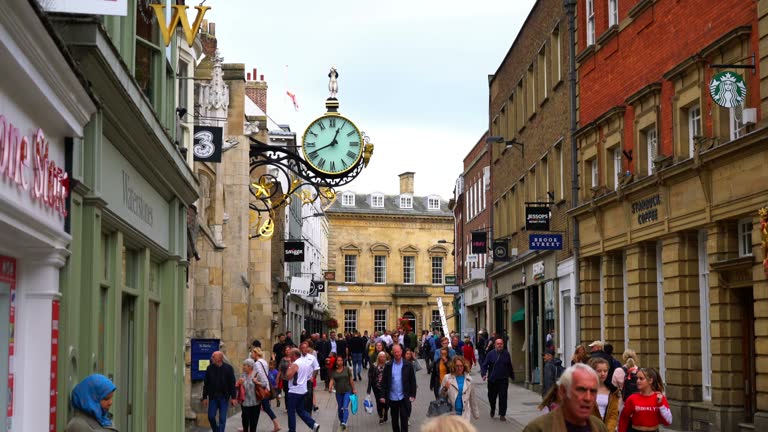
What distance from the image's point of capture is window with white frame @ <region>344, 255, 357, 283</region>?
339 ft

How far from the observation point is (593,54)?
1188 inches

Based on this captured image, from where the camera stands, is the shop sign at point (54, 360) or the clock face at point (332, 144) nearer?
the shop sign at point (54, 360)

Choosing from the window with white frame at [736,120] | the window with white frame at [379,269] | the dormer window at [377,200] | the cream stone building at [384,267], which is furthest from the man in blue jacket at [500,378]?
the dormer window at [377,200]

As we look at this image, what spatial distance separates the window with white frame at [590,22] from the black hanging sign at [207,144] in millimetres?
11405

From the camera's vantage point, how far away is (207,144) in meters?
23.4

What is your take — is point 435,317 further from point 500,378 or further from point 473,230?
point 500,378

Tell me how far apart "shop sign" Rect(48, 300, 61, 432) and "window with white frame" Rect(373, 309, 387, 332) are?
94.7 meters

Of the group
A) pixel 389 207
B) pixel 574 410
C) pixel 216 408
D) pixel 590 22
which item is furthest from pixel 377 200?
pixel 574 410

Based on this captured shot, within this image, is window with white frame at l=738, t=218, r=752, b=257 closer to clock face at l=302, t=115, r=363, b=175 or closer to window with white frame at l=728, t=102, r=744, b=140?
window with white frame at l=728, t=102, r=744, b=140

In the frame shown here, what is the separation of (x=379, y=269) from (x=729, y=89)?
86.4 m

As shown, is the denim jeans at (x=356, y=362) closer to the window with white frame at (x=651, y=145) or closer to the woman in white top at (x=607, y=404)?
the window with white frame at (x=651, y=145)

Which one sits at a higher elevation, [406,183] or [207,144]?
[406,183]

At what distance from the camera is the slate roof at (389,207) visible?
105625mm

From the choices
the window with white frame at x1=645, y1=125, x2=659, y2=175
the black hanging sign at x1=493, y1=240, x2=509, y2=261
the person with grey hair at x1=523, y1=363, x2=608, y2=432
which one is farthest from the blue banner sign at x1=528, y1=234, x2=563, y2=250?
the person with grey hair at x1=523, y1=363, x2=608, y2=432
